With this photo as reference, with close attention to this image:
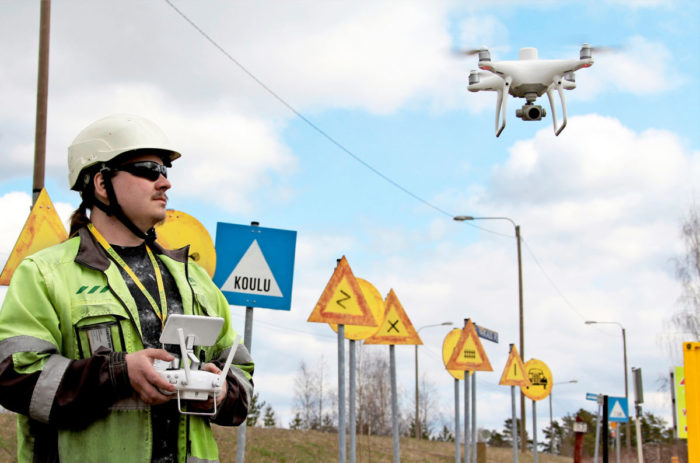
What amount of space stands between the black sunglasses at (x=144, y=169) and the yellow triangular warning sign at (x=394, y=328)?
9190 millimetres

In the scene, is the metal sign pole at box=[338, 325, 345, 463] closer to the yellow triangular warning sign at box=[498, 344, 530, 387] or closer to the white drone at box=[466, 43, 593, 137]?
the white drone at box=[466, 43, 593, 137]

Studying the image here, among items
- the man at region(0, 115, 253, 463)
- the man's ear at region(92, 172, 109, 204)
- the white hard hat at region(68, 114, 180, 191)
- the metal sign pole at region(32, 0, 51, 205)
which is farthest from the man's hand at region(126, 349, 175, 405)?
the metal sign pole at region(32, 0, 51, 205)

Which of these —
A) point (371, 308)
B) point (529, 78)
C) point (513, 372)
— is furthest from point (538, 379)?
point (529, 78)

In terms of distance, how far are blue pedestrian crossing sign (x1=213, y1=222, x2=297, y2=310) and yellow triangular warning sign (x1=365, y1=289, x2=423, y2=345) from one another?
487 cm

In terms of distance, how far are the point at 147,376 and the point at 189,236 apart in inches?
169

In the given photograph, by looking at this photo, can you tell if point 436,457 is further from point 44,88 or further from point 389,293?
point 44,88

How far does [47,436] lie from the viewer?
3215 mm

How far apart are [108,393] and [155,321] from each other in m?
0.35

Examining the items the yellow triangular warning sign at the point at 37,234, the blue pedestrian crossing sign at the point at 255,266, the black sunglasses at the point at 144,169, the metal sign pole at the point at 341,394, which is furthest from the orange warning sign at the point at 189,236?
the black sunglasses at the point at 144,169

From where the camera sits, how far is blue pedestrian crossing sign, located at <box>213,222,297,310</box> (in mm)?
7770

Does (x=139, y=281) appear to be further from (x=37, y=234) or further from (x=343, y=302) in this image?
(x=343, y=302)

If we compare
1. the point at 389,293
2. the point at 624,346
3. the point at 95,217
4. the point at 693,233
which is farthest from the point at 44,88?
the point at 624,346

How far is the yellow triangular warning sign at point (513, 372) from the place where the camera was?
20125 mm

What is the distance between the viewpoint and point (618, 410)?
24.5 metres
